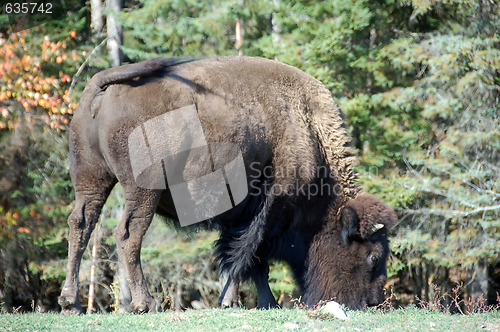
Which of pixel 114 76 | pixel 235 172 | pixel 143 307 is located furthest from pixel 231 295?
pixel 114 76

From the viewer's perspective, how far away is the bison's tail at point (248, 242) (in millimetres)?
5798

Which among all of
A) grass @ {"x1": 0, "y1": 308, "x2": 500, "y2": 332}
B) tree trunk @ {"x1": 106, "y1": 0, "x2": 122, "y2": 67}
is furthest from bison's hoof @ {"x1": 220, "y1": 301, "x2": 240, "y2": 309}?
tree trunk @ {"x1": 106, "y1": 0, "x2": 122, "y2": 67}

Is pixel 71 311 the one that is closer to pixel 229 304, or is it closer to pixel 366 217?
pixel 229 304

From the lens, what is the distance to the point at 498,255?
11.3 metres

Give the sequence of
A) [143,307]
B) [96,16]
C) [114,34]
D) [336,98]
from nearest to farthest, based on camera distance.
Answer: [143,307] → [336,98] → [114,34] → [96,16]

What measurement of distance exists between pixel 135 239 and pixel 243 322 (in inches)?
54.0

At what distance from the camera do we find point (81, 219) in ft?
17.3

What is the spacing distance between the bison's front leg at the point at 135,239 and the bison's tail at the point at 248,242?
1091 millimetres

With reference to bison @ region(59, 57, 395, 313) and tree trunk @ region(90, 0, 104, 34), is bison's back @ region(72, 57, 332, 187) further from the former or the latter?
tree trunk @ region(90, 0, 104, 34)

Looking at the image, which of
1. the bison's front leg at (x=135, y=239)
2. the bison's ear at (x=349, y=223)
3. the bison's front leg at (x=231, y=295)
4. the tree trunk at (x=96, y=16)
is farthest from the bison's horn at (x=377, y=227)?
the tree trunk at (x=96, y=16)

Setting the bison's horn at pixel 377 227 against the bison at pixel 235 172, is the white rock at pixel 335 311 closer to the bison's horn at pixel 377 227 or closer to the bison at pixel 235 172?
the bison at pixel 235 172

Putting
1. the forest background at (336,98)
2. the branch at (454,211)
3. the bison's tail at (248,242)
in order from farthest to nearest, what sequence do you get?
1. the forest background at (336,98)
2. the branch at (454,211)
3. the bison's tail at (248,242)

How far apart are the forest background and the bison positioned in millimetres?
5404

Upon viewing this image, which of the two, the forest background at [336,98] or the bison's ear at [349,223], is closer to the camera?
the bison's ear at [349,223]
